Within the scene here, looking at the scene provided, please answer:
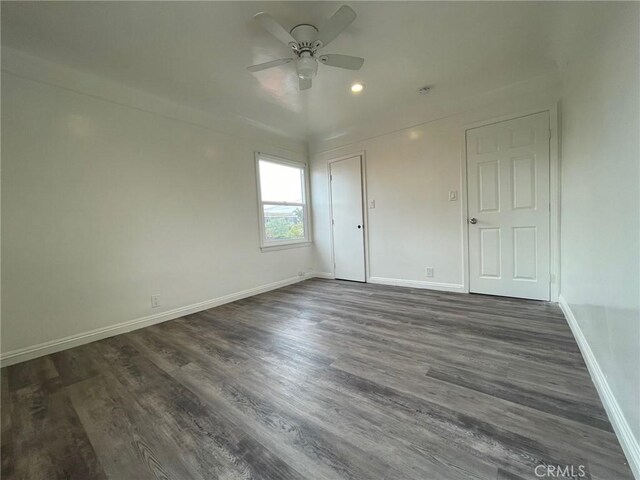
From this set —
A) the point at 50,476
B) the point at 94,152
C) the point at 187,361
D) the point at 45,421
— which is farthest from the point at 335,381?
the point at 94,152

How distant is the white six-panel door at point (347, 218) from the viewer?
3.99m

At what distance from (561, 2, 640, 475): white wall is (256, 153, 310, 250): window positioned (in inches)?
133

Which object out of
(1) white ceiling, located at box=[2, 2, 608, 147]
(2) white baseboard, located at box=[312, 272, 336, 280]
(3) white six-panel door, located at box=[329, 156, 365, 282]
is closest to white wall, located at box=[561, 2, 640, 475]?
(1) white ceiling, located at box=[2, 2, 608, 147]

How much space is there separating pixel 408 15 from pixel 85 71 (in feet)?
9.21

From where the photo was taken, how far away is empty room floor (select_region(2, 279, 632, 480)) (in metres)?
1.02

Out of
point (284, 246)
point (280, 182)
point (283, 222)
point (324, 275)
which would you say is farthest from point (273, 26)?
point (324, 275)

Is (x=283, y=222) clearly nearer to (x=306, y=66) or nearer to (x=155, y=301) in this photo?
(x=155, y=301)

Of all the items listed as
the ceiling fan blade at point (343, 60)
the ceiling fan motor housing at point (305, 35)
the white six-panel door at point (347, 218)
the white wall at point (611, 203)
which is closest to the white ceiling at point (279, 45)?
the ceiling fan motor housing at point (305, 35)

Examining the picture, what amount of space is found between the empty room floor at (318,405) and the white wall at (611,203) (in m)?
0.28

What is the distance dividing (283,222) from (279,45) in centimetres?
248

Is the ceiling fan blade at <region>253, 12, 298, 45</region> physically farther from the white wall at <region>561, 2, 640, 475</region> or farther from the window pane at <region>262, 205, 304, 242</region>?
the window pane at <region>262, 205, 304, 242</region>

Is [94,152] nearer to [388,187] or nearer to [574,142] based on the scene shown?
[388,187]

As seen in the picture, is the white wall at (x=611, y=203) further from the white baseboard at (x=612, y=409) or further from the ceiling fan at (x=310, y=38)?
the ceiling fan at (x=310, y=38)

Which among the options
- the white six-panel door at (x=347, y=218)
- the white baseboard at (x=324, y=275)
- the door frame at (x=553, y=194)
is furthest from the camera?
the white baseboard at (x=324, y=275)
